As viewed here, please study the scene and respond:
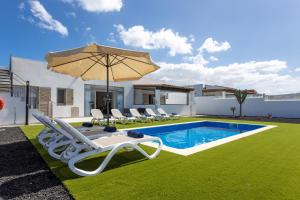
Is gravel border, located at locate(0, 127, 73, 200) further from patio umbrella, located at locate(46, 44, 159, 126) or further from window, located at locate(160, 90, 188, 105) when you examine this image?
window, located at locate(160, 90, 188, 105)

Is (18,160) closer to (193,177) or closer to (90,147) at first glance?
(90,147)

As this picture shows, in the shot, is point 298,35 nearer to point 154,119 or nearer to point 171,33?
point 171,33

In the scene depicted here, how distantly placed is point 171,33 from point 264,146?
37.9ft

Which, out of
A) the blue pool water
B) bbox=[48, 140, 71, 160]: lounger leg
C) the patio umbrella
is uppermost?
the patio umbrella

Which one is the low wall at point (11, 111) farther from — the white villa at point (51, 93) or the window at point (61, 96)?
the window at point (61, 96)

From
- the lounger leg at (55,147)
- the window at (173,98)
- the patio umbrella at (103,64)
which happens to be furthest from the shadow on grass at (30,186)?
the window at (173,98)

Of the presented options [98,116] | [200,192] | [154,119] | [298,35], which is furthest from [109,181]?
[298,35]

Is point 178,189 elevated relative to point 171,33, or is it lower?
lower

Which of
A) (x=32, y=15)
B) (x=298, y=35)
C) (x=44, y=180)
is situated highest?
(x=32, y=15)

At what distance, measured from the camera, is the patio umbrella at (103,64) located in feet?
18.9

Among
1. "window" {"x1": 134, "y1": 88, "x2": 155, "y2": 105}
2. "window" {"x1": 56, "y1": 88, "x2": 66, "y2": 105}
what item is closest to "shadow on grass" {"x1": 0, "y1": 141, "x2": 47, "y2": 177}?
"window" {"x1": 56, "y1": 88, "x2": 66, "y2": 105}

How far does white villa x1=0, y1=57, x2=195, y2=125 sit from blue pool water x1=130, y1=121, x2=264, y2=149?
20.8 feet

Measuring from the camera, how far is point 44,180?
3918mm

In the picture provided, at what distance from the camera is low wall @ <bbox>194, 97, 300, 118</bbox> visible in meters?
21.3
